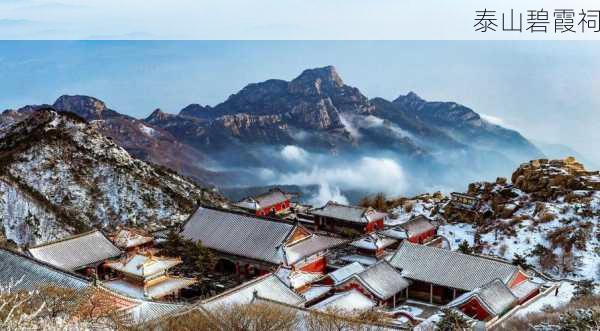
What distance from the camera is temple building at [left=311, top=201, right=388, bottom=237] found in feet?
166

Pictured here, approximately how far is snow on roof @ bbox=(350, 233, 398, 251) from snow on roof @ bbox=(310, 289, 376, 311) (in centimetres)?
950

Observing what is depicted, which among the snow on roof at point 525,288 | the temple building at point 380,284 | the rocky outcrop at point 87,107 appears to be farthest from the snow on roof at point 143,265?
the rocky outcrop at point 87,107

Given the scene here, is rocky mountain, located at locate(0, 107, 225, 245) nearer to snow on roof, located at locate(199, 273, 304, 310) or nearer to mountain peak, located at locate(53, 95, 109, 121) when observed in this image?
snow on roof, located at locate(199, 273, 304, 310)

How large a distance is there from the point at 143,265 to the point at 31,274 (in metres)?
5.58

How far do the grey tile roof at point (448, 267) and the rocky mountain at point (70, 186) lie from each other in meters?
27.0

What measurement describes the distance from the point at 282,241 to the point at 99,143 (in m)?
32.8

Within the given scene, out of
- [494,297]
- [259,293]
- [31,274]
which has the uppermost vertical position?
[31,274]

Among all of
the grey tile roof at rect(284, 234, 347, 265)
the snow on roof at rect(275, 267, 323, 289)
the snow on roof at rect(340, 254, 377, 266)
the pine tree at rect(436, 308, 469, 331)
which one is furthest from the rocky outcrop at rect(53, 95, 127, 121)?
the pine tree at rect(436, 308, 469, 331)

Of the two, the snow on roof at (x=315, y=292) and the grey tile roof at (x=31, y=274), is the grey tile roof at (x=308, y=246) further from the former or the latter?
the grey tile roof at (x=31, y=274)

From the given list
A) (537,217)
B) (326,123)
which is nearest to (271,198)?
(537,217)

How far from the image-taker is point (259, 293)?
30.7 metres

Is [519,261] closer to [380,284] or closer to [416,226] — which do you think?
[416,226]

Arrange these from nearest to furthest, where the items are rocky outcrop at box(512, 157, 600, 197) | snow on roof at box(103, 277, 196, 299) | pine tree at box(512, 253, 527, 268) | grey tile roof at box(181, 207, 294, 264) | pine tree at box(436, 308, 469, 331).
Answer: pine tree at box(436, 308, 469, 331) < snow on roof at box(103, 277, 196, 299) < pine tree at box(512, 253, 527, 268) < grey tile roof at box(181, 207, 294, 264) < rocky outcrop at box(512, 157, 600, 197)

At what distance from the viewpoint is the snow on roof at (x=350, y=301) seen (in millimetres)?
31406
